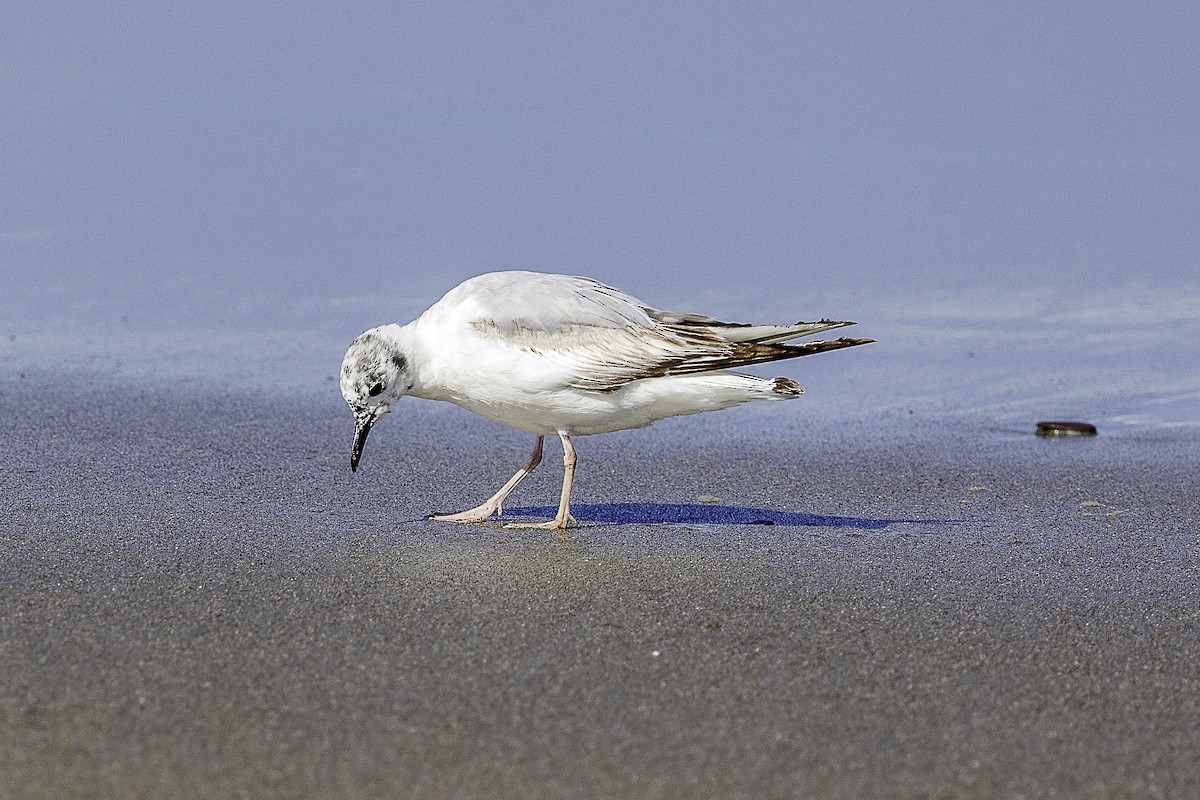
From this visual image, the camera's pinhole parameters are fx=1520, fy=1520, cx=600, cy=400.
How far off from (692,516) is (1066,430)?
2445mm

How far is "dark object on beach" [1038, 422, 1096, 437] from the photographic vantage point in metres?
7.41

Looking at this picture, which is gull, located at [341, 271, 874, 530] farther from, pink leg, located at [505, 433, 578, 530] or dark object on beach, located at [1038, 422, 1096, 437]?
dark object on beach, located at [1038, 422, 1096, 437]

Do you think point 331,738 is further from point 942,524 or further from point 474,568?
point 942,524

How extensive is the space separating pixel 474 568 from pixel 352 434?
7.53 ft

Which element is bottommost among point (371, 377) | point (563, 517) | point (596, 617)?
point (596, 617)

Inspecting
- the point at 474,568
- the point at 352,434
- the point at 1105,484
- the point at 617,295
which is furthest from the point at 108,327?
the point at 1105,484

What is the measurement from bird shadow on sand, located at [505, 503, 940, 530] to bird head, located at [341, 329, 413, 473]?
656 millimetres

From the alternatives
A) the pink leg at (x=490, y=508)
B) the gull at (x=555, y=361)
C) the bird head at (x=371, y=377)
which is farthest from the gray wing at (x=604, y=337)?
the pink leg at (x=490, y=508)

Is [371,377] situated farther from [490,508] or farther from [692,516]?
[692,516]

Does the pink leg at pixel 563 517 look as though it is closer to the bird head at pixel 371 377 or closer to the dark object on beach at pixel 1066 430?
the bird head at pixel 371 377

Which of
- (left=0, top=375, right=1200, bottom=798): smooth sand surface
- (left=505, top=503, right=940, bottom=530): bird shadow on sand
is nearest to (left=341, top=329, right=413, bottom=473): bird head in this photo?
(left=0, top=375, right=1200, bottom=798): smooth sand surface

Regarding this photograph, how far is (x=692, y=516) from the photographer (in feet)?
19.5

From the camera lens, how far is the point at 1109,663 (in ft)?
13.5

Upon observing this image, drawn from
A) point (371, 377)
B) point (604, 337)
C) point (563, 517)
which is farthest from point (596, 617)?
point (371, 377)
